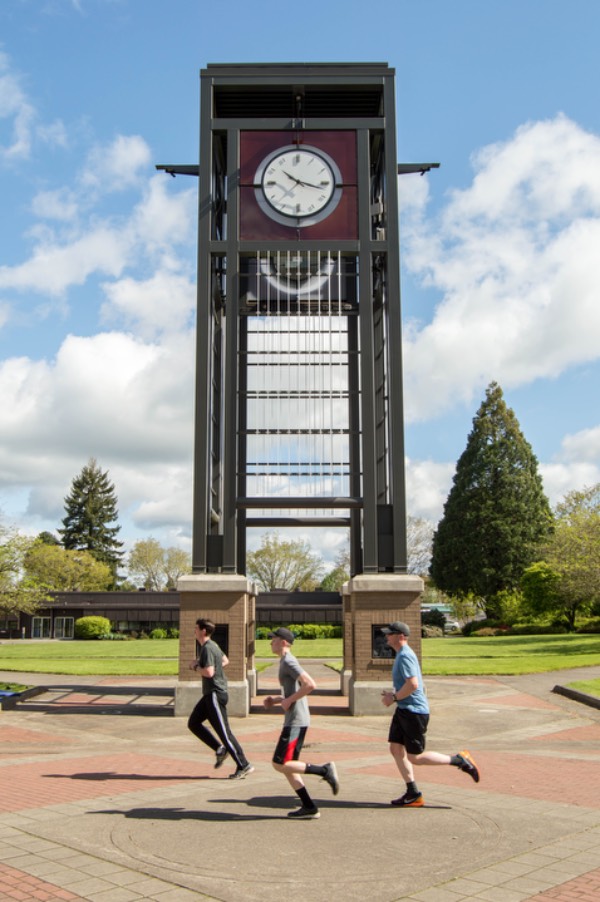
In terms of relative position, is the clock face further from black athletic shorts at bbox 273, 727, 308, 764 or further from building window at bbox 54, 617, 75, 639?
building window at bbox 54, 617, 75, 639

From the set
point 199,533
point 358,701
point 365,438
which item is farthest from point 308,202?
point 358,701

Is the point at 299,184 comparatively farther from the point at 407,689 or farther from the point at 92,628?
the point at 92,628

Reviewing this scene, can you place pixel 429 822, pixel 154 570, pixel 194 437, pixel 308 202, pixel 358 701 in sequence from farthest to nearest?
1. pixel 154 570
2. pixel 308 202
3. pixel 194 437
4. pixel 358 701
5. pixel 429 822

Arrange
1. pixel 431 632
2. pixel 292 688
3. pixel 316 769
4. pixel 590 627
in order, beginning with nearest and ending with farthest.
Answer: pixel 316 769, pixel 292 688, pixel 590 627, pixel 431 632

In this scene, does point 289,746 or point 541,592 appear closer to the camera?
point 289,746

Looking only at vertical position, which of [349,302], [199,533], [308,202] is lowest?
[199,533]

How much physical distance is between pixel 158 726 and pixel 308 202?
37.4ft

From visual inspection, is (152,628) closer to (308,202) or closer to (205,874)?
(308,202)

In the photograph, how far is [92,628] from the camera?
55219mm

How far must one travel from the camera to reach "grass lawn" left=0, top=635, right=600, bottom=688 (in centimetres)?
2630

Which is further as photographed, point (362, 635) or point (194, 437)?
point (194, 437)

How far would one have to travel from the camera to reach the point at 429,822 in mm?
6812

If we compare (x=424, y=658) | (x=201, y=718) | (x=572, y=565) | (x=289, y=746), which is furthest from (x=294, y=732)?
(x=572, y=565)

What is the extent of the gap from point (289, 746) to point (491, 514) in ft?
178
